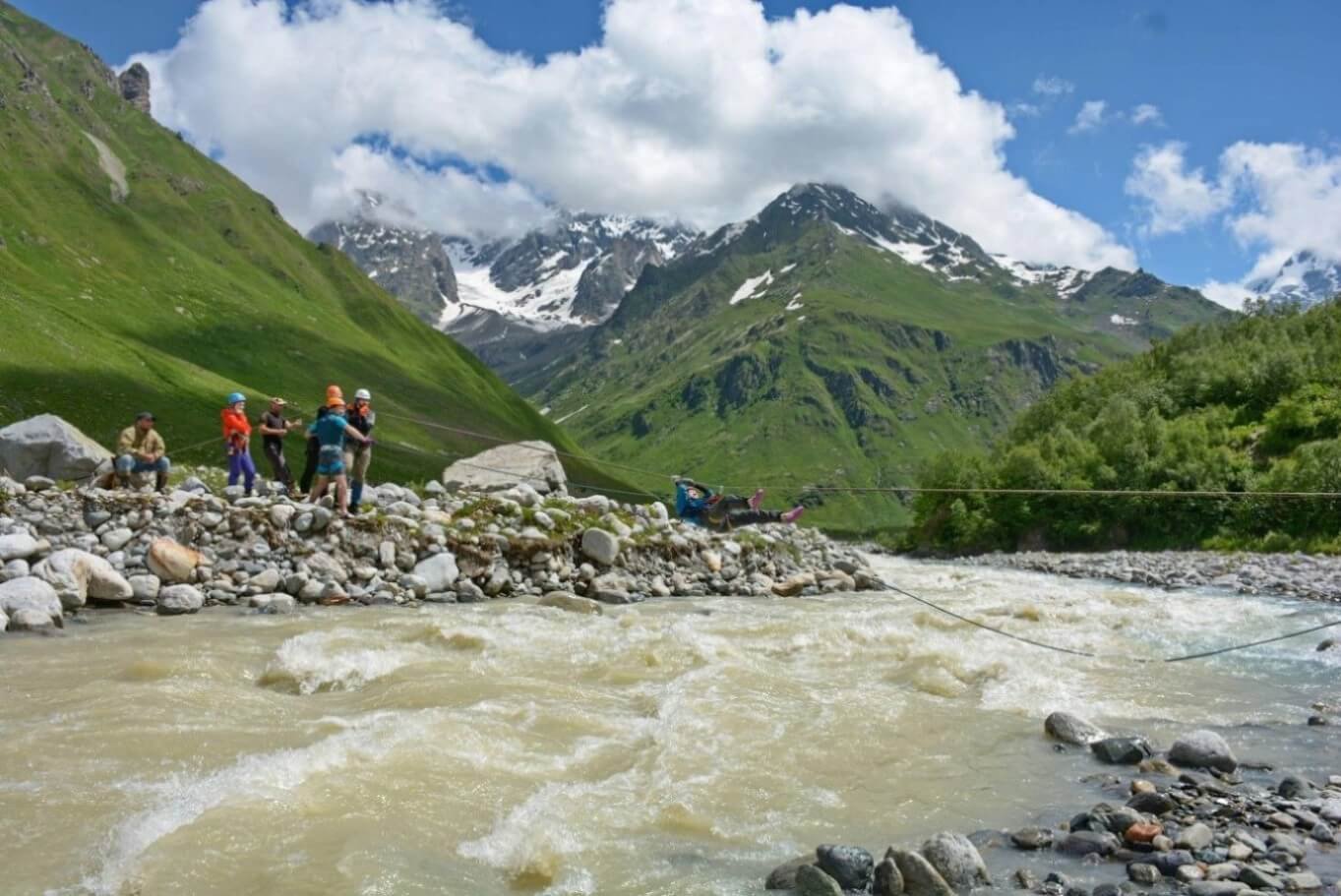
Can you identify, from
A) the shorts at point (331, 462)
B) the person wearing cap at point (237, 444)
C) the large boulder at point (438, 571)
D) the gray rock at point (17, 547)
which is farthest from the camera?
the person wearing cap at point (237, 444)

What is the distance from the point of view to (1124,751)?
33.8 feet

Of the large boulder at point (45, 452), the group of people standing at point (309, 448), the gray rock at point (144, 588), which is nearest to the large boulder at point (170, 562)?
the gray rock at point (144, 588)

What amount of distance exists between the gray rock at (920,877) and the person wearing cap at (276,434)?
1940 centimetres

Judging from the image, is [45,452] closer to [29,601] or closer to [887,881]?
[29,601]

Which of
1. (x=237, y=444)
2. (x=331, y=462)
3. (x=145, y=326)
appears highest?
(x=145, y=326)

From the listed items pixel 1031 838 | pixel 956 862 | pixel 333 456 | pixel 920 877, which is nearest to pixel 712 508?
pixel 333 456

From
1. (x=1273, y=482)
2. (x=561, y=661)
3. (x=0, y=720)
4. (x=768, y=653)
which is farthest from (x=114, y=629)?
(x=1273, y=482)

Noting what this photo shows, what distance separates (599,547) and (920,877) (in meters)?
16.0

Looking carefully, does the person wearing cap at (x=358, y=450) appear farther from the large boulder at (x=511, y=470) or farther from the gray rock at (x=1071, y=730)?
the gray rock at (x=1071, y=730)

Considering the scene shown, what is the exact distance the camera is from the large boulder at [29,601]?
14.1m

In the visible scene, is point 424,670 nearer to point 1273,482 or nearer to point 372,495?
point 372,495

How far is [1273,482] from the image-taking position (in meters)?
54.6

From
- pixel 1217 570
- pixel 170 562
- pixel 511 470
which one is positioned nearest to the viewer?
pixel 170 562

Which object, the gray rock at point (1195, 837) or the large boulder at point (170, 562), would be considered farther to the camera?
the large boulder at point (170, 562)
